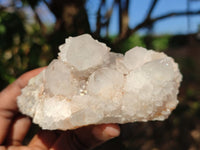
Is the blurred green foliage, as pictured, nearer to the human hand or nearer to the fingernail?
the human hand

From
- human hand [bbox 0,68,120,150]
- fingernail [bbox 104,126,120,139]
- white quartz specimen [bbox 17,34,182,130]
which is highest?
white quartz specimen [bbox 17,34,182,130]

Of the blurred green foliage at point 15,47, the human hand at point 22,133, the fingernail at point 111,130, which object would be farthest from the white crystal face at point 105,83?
the blurred green foliage at point 15,47

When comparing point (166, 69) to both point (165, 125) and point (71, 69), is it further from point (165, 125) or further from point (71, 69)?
point (165, 125)

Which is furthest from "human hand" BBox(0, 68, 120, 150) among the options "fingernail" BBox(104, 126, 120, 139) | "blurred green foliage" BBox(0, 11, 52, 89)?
"blurred green foliage" BBox(0, 11, 52, 89)

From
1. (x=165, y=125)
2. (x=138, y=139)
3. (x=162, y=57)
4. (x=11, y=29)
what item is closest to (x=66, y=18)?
(x=11, y=29)

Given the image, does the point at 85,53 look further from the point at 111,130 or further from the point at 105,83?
the point at 111,130

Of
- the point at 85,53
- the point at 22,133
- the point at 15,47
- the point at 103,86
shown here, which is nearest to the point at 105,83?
the point at 103,86

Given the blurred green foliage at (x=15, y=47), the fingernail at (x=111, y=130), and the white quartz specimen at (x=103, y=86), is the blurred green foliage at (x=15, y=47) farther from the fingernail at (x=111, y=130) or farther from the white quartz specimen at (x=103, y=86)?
the fingernail at (x=111, y=130)
